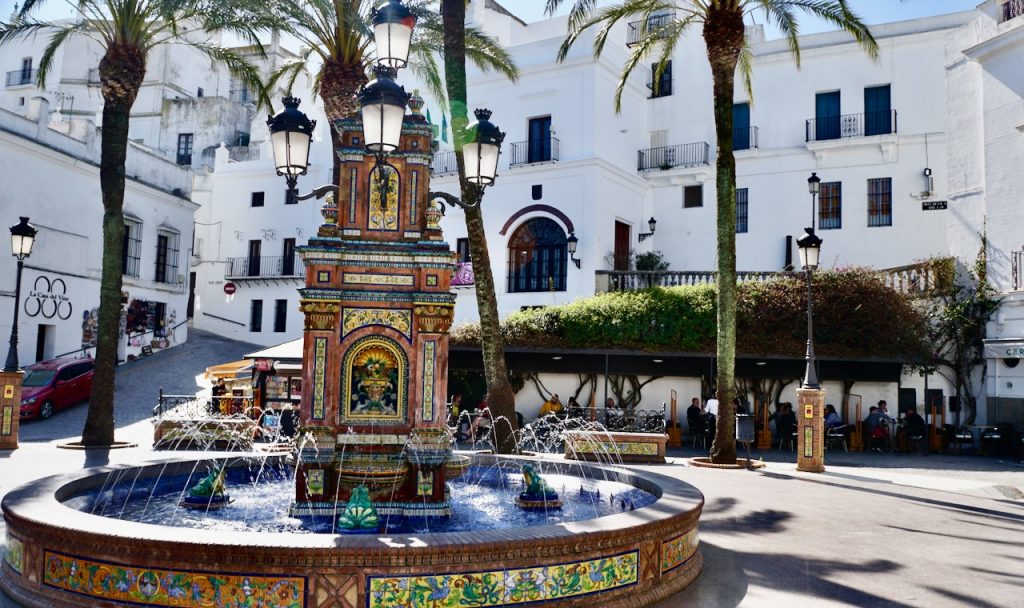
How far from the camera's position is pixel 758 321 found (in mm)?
21281

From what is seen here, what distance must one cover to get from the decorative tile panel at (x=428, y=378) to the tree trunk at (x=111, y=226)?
11316mm

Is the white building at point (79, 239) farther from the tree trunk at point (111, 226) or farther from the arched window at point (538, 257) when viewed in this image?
the arched window at point (538, 257)

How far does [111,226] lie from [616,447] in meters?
12.3

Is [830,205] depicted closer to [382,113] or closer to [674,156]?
[674,156]

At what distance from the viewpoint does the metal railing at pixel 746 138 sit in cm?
2866

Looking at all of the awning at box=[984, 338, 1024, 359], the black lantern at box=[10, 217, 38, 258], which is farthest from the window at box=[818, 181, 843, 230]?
the black lantern at box=[10, 217, 38, 258]

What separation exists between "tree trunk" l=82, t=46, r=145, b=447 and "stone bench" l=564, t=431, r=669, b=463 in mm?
10072

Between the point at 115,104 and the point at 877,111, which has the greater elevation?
the point at 877,111

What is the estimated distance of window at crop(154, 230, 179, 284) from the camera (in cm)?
3372

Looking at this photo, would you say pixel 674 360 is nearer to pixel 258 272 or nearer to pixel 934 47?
pixel 934 47

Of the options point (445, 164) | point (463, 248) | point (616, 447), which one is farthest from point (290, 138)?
point (445, 164)

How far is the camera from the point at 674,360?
2277 centimetres

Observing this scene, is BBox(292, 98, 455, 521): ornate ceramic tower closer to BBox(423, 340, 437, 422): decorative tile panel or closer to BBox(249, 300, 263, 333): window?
BBox(423, 340, 437, 422): decorative tile panel

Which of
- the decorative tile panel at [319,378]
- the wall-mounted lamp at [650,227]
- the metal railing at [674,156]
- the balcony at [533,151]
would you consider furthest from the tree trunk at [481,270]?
the metal railing at [674,156]
